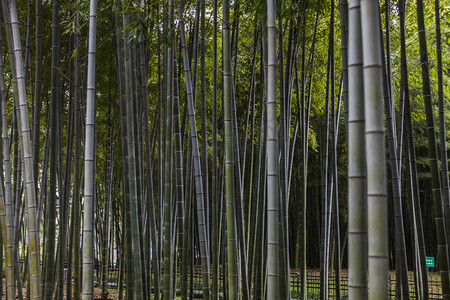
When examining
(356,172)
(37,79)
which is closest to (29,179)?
(37,79)

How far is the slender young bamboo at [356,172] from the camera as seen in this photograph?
1623 mm

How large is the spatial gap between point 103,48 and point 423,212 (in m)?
9.88

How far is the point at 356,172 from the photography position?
5.43ft

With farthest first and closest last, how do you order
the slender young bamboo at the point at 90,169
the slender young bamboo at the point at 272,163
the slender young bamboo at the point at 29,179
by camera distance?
the slender young bamboo at the point at 29,179
the slender young bamboo at the point at 90,169
the slender young bamboo at the point at 272,163

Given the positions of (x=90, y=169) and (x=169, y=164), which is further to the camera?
(x=169, y=164)

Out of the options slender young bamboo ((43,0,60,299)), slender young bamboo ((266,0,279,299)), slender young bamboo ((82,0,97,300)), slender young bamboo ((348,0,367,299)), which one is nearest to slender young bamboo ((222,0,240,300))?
slender young bamboo ((266,0,279,299))

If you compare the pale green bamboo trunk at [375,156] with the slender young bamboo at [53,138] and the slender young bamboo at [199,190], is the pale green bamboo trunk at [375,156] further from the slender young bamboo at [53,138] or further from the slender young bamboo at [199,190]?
the slender young bamboo at [53,138]

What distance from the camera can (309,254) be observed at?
1340 centimetres

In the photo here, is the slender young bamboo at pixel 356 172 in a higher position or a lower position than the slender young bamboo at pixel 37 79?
lower

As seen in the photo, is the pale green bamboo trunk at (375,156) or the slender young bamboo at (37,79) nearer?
the pale green bamboo trunk at (375,156)

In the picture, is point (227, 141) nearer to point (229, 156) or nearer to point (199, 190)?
point (229, 156)

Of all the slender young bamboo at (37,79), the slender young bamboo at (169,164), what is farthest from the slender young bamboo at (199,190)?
the slender young bamboo at (37,79)

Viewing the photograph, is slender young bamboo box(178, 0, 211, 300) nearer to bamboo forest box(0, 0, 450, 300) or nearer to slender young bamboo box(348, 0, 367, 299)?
bamboo forest box(0, 0, 450, 300)

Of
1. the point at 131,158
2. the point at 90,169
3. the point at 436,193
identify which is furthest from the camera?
the point at 131,158
